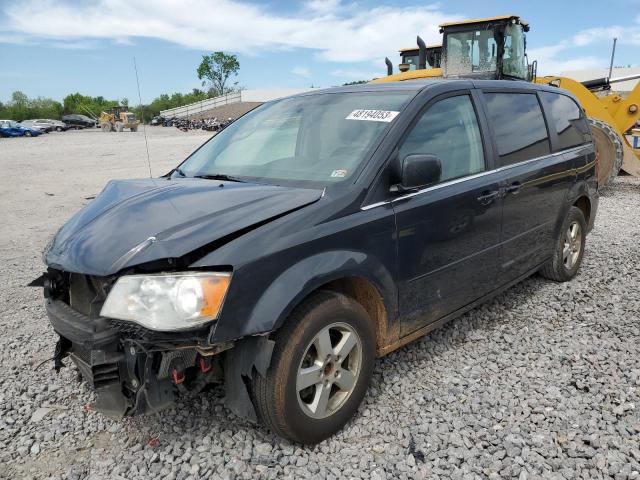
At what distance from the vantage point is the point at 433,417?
2859 mm

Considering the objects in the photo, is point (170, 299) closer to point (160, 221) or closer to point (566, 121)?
point (160, 221)

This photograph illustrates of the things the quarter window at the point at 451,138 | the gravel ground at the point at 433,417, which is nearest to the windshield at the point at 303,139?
the quarter window at the point at 451,138

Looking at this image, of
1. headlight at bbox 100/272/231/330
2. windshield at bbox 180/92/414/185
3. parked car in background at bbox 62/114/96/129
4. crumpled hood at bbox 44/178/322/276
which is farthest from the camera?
parked car in background at bbox 62/114/96/129

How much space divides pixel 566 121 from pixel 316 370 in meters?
3.59

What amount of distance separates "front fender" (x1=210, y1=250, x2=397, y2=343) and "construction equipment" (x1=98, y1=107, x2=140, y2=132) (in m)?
44.4

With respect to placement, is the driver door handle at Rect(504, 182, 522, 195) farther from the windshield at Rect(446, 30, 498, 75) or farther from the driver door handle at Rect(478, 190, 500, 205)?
the windshield at Rect(446, 30, 498, 75)

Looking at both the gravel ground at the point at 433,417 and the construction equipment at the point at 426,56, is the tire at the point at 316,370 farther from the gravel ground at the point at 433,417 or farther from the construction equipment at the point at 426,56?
the construction equipment at the point at 426,56

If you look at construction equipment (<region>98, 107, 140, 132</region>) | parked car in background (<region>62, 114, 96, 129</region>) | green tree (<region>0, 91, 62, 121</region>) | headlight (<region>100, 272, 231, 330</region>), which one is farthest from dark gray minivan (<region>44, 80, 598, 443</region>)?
green tree (<region>0, 91, 62, 121</region>)

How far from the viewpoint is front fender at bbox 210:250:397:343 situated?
7.22 ft

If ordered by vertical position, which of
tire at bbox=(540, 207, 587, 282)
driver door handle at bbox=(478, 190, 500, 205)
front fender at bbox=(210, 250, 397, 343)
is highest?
driver door handle at bbox=(478, 190, 500, 205)

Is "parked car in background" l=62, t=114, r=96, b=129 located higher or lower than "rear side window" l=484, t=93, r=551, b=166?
lower

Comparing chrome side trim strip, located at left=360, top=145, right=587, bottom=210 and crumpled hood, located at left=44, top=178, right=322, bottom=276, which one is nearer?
crumpled hood, located at left=44, top=178, right=322, bottom=276

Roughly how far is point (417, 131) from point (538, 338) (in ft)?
6.13

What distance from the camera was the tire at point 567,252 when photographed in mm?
4668
